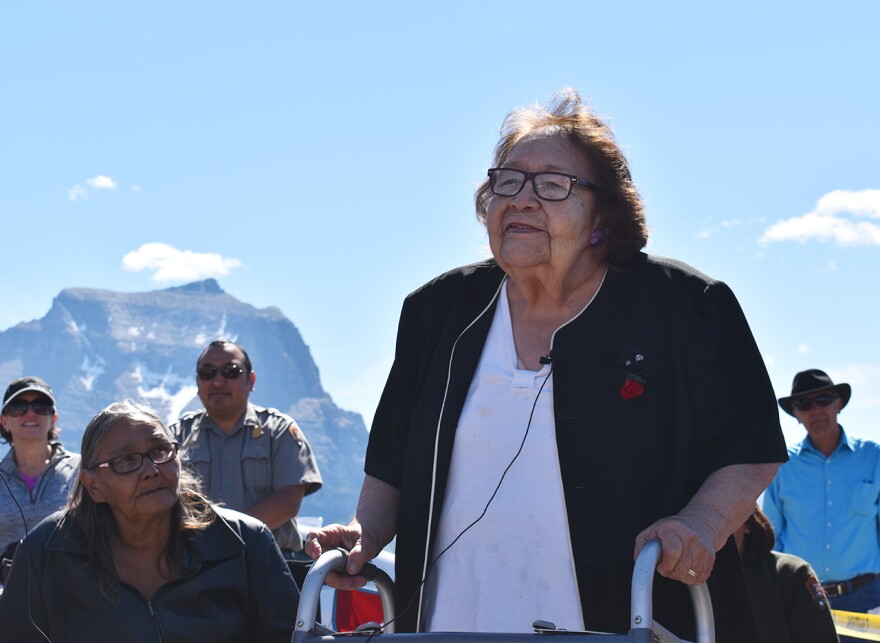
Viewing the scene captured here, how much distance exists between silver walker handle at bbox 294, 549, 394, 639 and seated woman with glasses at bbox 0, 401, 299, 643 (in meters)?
0.98

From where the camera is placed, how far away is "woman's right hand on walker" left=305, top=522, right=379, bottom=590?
268 cm

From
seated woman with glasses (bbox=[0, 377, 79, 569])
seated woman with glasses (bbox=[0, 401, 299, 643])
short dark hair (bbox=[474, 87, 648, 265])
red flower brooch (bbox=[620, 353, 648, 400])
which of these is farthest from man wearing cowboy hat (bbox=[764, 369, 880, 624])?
red flower brooch (bbox=[620, 353, 648, 400])

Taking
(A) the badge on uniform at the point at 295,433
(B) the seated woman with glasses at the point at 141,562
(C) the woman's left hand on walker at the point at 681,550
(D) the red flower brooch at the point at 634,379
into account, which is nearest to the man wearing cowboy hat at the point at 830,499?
(A) the badge on uniform at the point at 295,433

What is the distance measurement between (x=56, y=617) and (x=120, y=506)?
38 cm

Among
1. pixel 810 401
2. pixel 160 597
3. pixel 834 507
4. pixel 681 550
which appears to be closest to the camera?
pixel 681 550

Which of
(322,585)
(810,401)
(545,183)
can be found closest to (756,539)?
(545,183)

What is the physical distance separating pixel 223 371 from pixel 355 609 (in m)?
1.72

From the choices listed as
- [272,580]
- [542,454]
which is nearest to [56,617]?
[272,580]

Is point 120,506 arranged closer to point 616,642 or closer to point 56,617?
point 56,617

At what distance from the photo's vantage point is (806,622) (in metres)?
4.18

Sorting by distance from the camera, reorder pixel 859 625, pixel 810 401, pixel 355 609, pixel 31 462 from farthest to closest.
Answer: pixel 810 401, pixel 31 462, pixel 859 625, pixel 355 609

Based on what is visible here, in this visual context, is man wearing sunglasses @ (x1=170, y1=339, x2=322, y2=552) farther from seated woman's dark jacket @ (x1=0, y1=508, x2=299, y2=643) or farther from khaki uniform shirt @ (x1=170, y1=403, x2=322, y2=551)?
seated woman's dark jacket @ (x1=0, y1=508, x2=299, y2=643)

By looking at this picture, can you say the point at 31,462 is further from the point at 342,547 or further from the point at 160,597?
the point at 342,547

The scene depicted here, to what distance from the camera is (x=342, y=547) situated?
275cm
